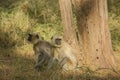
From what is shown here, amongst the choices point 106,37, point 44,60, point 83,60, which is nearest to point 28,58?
point 44,60

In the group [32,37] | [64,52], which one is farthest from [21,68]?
[64,52]

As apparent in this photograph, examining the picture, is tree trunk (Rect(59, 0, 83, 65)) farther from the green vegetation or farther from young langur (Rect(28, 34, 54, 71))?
the green vegetation

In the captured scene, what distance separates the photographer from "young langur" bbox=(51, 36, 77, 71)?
25.2 feet

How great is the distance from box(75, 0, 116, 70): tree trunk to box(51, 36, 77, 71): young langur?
0.40 meters

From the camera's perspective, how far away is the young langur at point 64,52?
769cm

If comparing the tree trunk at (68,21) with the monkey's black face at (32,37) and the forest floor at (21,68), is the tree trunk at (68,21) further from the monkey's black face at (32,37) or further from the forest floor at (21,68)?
the forest floor at (21,68)

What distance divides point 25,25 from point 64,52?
335cm

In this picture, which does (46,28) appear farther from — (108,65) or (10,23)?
(108,65)

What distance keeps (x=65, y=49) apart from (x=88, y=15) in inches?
37.8

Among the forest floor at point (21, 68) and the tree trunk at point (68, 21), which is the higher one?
the tree trunk at point (68, 21)

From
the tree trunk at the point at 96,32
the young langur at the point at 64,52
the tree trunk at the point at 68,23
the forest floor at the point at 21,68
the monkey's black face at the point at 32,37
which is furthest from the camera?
the tree trunk at the point at 68,23

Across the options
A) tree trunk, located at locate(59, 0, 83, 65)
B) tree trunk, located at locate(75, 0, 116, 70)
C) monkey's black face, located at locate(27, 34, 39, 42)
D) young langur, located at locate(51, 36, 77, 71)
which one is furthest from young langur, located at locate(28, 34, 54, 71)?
tree trunk, located at locate(75, 0, 116, 70)

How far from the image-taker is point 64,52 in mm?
7852

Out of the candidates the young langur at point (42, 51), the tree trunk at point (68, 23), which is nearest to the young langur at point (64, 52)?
the young langur at point (42, 51)
